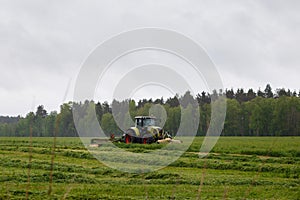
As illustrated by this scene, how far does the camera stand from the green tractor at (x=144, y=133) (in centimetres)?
3080

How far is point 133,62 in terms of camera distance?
89.8ft

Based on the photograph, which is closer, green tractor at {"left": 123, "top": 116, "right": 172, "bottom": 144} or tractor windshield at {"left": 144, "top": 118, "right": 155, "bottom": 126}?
green tractor at {"left": 123, "top": 116, "right": 172, "bottom": 144}

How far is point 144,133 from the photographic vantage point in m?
31.0

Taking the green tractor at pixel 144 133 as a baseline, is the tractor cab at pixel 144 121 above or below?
above

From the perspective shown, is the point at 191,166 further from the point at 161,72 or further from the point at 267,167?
the point at 161,72

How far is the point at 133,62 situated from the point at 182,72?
13.2 feet

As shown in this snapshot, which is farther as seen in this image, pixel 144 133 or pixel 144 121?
pixel 144 121

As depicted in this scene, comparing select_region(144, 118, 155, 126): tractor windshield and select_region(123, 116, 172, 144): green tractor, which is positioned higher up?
select_region(144, 118, 155, 126): tractor windshield

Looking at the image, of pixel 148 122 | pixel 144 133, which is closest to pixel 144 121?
pixel 148 122

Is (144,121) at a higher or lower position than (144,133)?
higher

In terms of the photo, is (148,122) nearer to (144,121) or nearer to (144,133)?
(144,121)

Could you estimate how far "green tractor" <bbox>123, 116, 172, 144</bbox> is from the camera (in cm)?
3080

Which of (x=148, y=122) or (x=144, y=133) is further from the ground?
(x=148, y=122)

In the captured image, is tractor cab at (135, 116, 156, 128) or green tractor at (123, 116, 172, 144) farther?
tractor cab at (135, 116, 156, 128)
